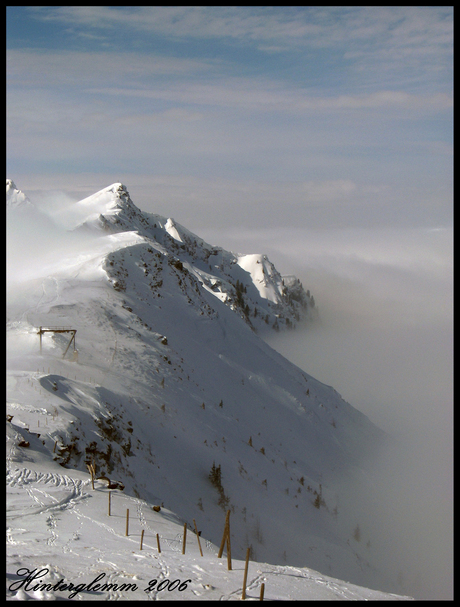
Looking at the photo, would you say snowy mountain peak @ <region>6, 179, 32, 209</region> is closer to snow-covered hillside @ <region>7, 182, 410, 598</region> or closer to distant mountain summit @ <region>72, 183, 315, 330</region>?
distant mountain summit @ <region>72, 183, 315, 330</region>

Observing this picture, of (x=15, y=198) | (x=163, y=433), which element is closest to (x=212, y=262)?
(x=15, y=198)

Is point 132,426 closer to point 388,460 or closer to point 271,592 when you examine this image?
point 271,592

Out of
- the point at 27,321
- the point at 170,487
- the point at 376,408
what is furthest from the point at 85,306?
the point at 376,408

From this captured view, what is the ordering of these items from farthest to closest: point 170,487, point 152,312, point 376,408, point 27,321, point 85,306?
point 376,408
point 152,312
point 85,306
point 27,321
point 170,487

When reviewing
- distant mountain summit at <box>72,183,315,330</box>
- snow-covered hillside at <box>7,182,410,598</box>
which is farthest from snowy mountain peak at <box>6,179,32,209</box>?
snow-covered hillside at <box>7,182,410,598</box>

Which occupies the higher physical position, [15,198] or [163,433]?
[15,198]

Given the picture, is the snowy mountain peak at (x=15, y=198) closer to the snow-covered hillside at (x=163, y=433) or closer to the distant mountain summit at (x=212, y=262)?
the distant mountain summit at (x=212, y=262)

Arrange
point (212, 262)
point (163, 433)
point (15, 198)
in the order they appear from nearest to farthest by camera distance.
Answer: point (163, 433) < point (15, 198) < point (212, 262)

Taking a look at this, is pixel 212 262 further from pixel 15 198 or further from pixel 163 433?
pixel 163 433

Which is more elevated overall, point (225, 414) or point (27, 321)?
point (27, 321)
